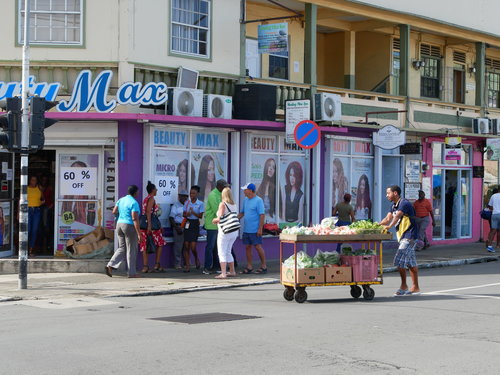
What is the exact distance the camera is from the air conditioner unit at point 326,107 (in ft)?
70.8

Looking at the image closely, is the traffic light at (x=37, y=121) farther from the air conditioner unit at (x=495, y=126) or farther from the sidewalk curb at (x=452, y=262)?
the air conditioner unit at (x=495, y=126)

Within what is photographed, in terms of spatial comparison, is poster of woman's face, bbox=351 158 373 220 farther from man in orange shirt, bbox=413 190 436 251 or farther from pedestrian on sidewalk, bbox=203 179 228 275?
pedestrian on sidewalk, bbox=203 179 228 275

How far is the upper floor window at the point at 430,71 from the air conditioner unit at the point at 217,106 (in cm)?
1043

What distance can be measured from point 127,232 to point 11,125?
3233 millimetres

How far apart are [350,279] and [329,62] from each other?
13.9m

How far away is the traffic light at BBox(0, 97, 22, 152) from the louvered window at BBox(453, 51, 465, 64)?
1829 cm

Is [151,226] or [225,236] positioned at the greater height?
[151,226]

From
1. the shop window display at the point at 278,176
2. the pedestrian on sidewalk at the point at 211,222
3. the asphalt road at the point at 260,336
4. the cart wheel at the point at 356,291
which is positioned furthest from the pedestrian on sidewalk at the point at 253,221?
the cart wheel at the point at 356,291

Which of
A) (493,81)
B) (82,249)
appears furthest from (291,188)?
(493,81)

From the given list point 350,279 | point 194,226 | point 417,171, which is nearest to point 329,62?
point 417,171

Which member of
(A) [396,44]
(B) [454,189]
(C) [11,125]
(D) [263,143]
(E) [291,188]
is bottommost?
(E) [291,188]

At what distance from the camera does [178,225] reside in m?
18.8

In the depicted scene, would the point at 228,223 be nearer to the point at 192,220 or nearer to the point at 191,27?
the point at 192,220

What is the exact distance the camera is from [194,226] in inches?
733
